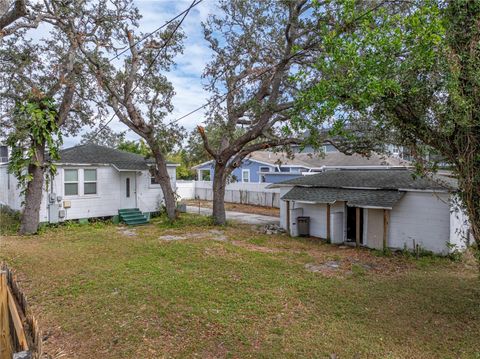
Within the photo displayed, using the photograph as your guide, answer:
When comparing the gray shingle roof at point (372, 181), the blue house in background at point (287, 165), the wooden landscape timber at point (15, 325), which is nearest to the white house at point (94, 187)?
the gray shingle roof at point (372, 181)

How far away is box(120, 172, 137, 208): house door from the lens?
16.1m

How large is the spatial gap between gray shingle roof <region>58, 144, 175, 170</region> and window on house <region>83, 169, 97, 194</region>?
1.62 ft

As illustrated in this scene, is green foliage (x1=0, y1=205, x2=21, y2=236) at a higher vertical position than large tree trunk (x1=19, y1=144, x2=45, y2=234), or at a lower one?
lower

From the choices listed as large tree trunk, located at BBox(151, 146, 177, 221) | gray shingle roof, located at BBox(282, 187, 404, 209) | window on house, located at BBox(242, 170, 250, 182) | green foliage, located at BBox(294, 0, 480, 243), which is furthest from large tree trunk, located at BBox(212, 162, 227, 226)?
window on house, located at BBox(242, 170, 250, 182)

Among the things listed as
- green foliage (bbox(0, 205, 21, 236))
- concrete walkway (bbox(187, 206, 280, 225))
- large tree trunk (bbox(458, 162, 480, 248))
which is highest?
large tree trunk (bbox(458, 162, 480, 248))

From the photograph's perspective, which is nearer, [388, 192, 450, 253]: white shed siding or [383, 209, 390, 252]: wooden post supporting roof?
[388, 192, 450, 253]: white shed siding

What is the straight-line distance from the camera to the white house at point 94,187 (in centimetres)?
1392

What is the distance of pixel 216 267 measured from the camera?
8266mm

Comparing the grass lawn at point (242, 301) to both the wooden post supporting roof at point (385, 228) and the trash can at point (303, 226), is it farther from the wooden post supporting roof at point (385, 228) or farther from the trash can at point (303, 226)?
the trash can at point (303, 226)

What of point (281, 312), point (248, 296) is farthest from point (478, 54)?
point (248, 296)

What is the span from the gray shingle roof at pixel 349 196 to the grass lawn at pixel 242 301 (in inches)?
69.8

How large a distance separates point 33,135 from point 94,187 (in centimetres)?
392

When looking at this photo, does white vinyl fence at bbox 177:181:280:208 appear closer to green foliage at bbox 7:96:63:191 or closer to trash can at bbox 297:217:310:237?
trash can at bbox 297:217:310:237

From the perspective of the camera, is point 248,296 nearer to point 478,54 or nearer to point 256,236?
point 478,54
